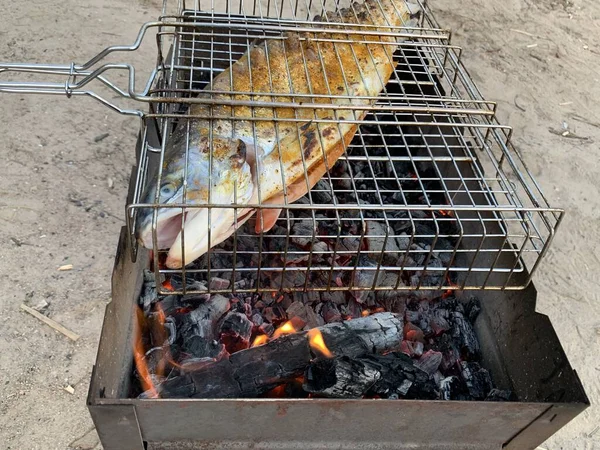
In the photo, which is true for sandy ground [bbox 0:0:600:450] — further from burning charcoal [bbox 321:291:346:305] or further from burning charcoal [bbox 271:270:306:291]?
burning charcoal [bbox 321:291:346:305]

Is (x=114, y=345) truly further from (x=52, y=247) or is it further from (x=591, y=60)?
(x=591, y=60)

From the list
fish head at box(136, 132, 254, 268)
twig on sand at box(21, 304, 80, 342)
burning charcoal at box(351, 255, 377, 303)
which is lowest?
twig on sand at box(21, 304, 80, 342)

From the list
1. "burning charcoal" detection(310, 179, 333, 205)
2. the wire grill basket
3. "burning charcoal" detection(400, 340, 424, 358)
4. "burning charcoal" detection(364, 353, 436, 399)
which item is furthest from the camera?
"burning charcoal" detection(310, 179, 333, 205)

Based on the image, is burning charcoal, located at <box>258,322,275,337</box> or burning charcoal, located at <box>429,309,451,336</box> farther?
burning charcoal, located at <box>429,309,451,336</box>

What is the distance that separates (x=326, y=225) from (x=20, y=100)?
2.68m

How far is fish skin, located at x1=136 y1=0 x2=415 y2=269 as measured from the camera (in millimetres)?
2040

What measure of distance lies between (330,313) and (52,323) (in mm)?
1443

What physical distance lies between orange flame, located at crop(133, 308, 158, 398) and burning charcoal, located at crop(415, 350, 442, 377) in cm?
119

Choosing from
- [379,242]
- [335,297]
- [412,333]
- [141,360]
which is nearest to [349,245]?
[379,242]

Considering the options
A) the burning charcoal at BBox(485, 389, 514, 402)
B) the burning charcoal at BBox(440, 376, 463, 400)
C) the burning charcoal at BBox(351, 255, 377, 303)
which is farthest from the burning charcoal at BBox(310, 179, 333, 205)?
the burning charcoal at BBox(485, 389, 514, 402)

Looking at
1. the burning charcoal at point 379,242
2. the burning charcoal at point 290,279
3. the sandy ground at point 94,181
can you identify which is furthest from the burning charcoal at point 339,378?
the sandy ground at point 94,181

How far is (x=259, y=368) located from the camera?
230 cm

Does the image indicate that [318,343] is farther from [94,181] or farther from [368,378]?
[94,181]

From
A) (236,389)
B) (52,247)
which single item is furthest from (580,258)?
(52,247)
